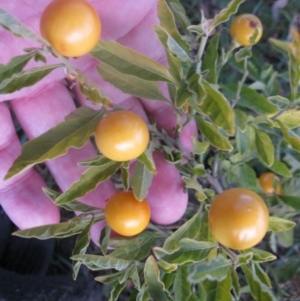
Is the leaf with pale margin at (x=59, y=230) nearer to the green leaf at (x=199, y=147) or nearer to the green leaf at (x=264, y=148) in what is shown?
the green leaf at (x=199, y=147)

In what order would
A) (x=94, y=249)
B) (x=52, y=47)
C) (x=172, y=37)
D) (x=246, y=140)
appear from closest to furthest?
(x=52, y=47), (x=172, y=37), (x=246, y=140), (x=94, y=249)

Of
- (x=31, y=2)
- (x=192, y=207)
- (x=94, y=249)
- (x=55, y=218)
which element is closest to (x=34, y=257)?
(x=94, y=249)

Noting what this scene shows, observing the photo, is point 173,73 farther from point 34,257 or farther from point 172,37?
point 34,257

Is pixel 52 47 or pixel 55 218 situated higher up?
pixel 52 47

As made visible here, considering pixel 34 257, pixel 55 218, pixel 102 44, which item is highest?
pixel 102 44

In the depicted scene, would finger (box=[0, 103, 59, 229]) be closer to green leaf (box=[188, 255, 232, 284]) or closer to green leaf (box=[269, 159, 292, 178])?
green leaf (box=[269, 159, 292, 178])

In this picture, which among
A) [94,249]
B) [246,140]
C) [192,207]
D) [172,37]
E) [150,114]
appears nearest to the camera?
[172,37]

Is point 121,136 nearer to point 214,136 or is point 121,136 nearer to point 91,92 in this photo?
point 91,92
